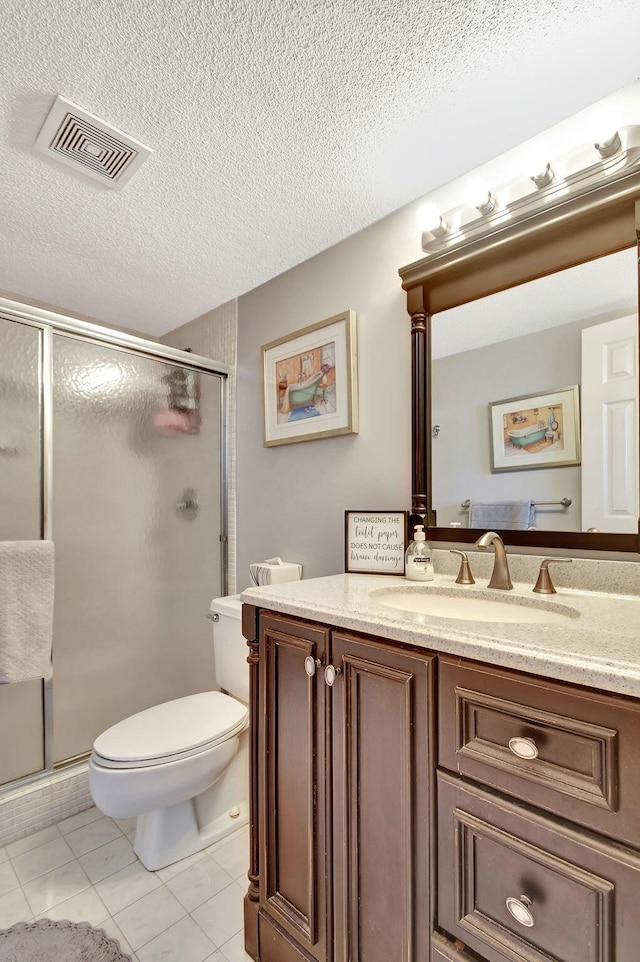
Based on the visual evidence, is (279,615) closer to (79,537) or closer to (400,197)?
(79,537)

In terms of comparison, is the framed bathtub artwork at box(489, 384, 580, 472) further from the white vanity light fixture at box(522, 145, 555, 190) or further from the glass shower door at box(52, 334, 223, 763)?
the glass shower door at box(52, 334, 223, 763)

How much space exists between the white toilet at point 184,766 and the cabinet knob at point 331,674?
0.71 m

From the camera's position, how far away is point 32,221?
5.28 feet

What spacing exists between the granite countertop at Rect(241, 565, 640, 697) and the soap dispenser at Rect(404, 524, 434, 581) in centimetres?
6

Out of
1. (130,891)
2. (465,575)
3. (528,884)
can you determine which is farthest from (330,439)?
(130,891)

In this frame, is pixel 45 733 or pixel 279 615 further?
pixel 45 733

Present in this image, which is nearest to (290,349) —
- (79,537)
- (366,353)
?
(366,353)

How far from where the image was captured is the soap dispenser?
4.41 ft

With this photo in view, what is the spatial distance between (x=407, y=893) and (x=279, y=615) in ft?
1.89

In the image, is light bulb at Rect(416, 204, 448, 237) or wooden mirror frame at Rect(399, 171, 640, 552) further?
light bulb at Rect(416, 204, 448, 237)

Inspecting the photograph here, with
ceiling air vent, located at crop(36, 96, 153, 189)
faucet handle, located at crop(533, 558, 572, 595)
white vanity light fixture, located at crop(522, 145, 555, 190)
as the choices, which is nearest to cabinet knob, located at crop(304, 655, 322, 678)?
faucet handle, located at crop(533, 558, 572, 595)

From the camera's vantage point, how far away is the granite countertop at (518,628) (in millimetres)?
645

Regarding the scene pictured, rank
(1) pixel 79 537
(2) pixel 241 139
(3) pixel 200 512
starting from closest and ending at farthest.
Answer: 1. (2) pixel 241 139
2. (1) pixel 79 537
3. (3) pixel 200 512

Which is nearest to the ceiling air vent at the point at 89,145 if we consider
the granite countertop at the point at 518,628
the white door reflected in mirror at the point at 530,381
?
the white door reflected in mirror at the point at 530,381
